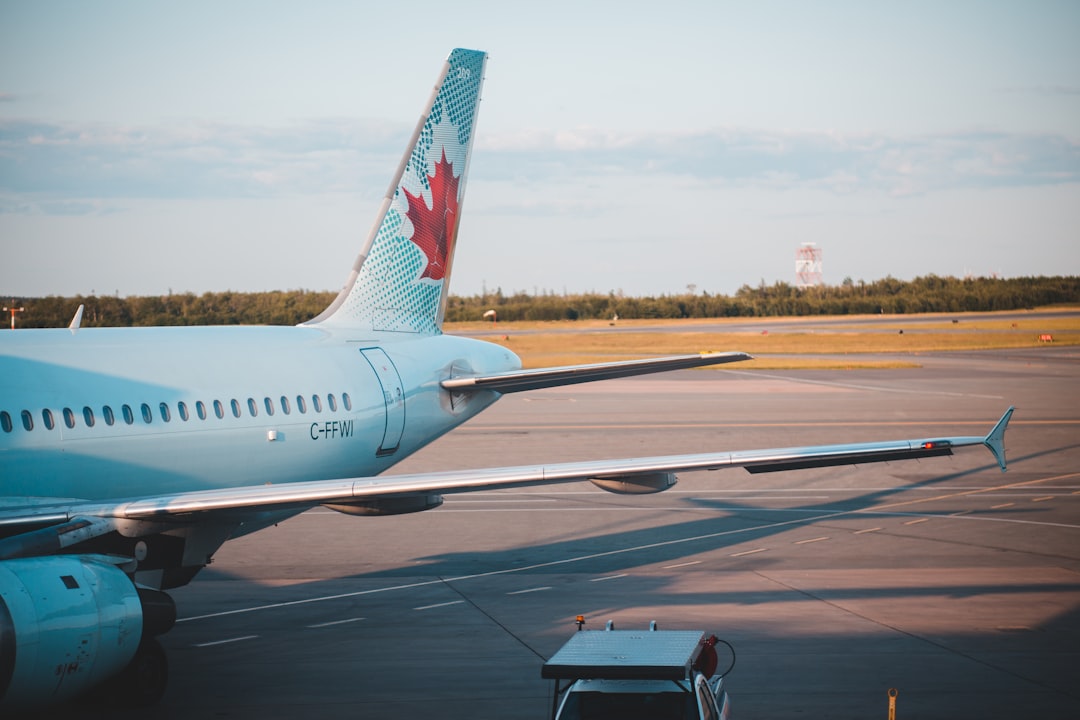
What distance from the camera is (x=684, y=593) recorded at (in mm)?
20906

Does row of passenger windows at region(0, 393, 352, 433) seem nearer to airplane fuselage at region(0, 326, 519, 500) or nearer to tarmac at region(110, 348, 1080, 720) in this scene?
airplane fuselage at region(0, 326, 519, 500)

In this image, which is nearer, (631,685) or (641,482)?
(631,685)

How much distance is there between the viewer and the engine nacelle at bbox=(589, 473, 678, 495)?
597 inches

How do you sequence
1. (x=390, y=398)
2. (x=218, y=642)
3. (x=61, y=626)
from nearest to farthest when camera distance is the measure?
(x=61, y=626), (x=218, y=642), (x=390, y=398)

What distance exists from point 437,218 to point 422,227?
54 cm

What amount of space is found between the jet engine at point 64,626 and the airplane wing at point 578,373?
934cm

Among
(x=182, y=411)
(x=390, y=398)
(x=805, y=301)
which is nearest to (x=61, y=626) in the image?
(x=182, y=411)

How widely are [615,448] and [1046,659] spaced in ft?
78.6

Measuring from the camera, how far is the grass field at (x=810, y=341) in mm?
87200

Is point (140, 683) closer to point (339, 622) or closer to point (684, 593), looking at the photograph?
point (339, 622)

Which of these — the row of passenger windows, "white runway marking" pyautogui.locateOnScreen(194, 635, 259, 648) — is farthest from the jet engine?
"white runway marking" pyautogui.locateOnScreen(194, 635, 259, 648)

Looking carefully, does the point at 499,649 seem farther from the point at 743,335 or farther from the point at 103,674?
the point at 743,335

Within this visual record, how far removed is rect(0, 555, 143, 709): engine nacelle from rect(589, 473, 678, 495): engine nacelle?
5.99 metres

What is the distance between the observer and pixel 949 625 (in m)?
18.8
